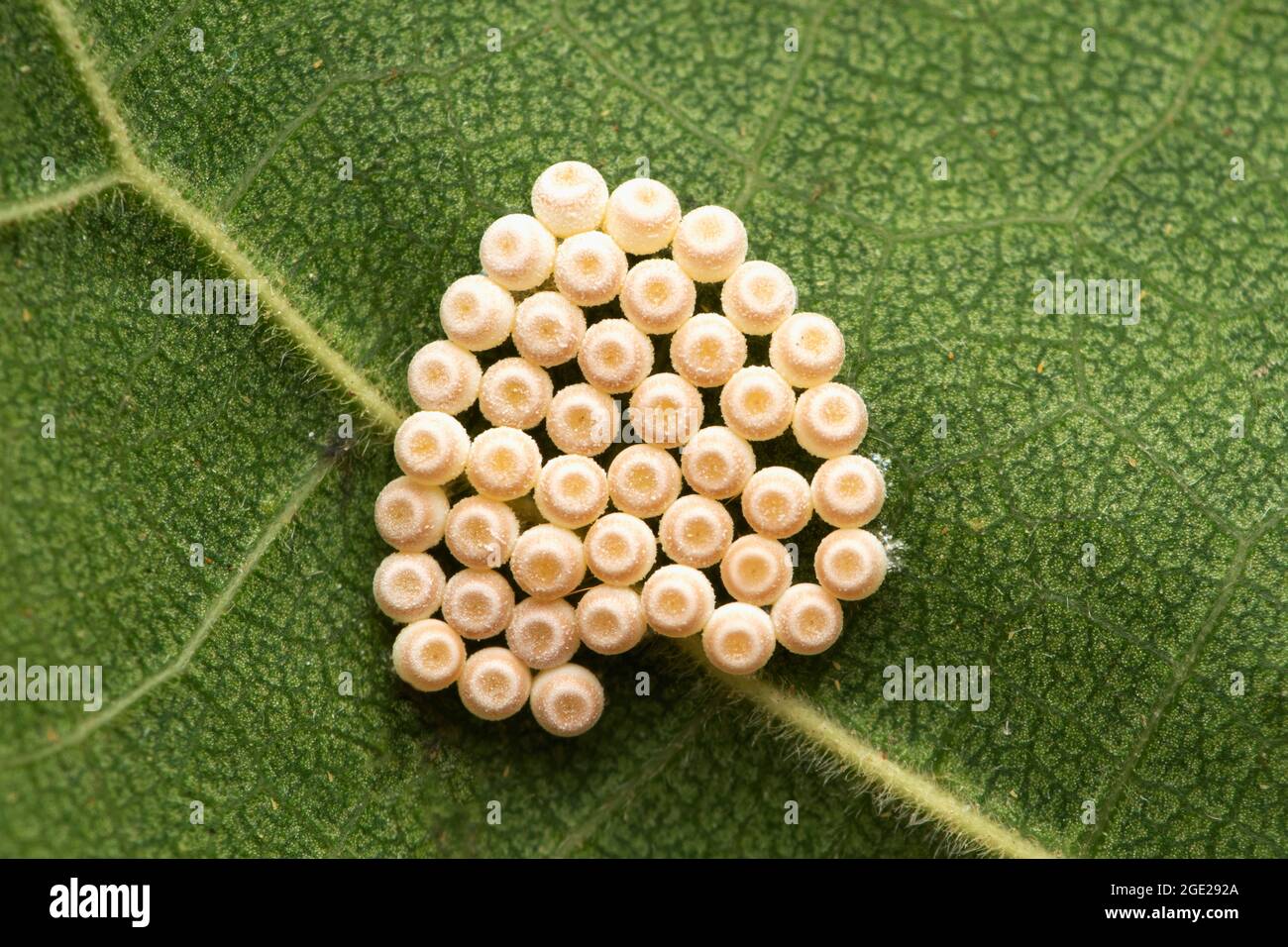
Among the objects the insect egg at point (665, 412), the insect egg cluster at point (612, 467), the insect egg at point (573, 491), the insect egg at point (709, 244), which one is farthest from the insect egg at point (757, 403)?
the insect egg at point (573, 491)

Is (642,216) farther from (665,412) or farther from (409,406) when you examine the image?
(409,406)

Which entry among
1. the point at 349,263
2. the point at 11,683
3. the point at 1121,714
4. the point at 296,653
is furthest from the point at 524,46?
the point at 1121,714

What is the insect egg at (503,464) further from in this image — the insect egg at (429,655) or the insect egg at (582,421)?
the insect egg at (429,655)

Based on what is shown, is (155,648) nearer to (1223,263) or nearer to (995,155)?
(995,155)

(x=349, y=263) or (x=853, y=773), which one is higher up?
(x=349, y=263)

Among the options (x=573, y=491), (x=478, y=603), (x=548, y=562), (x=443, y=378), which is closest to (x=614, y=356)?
(x=573, y=491)

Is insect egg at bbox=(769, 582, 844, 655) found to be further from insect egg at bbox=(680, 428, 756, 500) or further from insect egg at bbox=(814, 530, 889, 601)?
insect egg at bbox=(680, 428, 756, 500)
